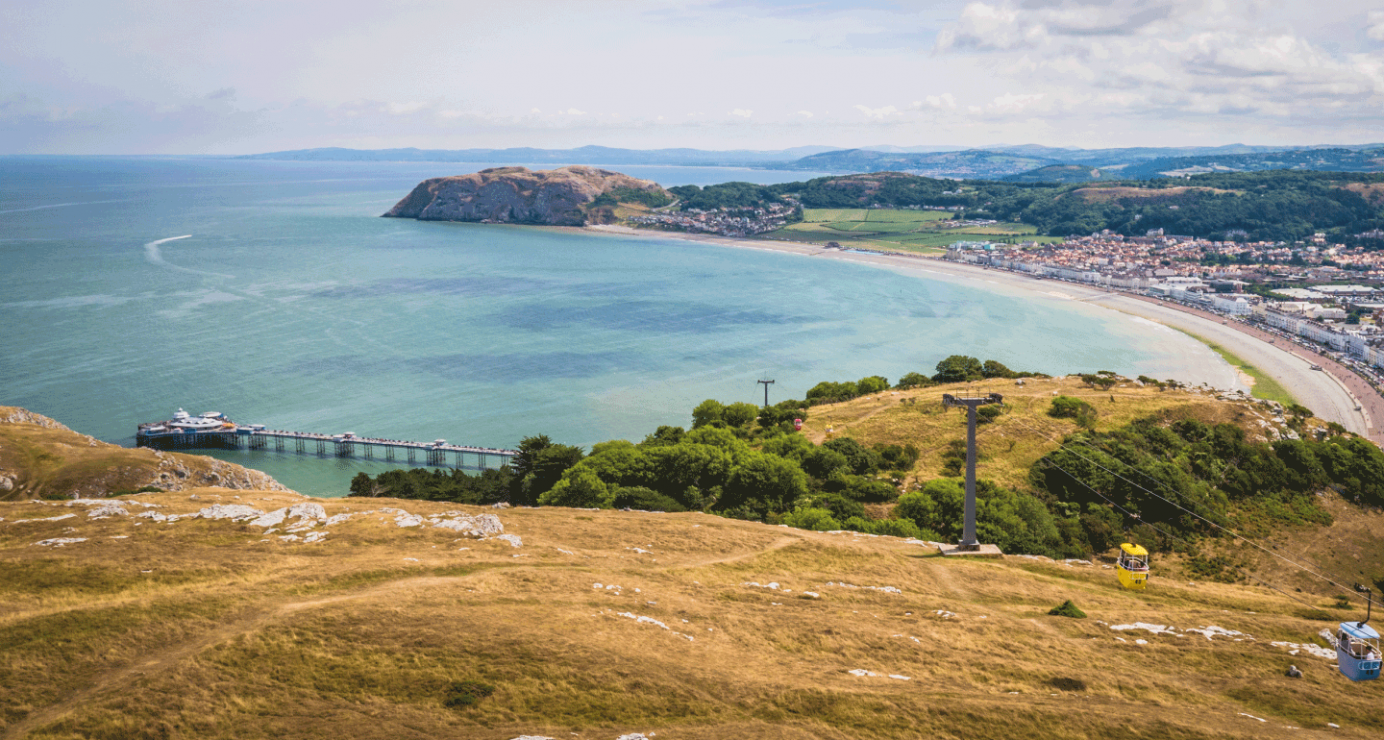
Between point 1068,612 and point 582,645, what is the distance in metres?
13.4

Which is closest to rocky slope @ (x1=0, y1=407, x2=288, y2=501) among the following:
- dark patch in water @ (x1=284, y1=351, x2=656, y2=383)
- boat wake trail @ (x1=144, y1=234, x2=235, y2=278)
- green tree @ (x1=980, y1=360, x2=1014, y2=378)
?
dark patch in water @ (x1=284, y1=351, x2=656, y2=383)

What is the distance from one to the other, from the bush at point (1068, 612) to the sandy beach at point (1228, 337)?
56.1 m

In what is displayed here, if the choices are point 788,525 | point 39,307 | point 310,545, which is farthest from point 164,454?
point 39,307

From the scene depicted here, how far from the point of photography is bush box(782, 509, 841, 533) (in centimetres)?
3281

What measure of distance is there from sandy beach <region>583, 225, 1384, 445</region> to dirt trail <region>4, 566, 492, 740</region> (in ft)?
234

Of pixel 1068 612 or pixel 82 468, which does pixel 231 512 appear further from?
pixel 1068 612

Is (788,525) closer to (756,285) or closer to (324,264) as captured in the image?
(756,285)

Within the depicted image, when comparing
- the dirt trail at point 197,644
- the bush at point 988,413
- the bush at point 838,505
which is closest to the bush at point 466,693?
the dirt trail at point 197,644

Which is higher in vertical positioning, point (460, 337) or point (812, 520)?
point (460, 337)

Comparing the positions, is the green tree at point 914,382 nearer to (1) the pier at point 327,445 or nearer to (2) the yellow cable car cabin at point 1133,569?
(1) the pier at point 327,445

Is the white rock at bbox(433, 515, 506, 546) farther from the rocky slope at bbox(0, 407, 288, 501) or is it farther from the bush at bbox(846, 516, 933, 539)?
the rocky slope at bbox(0, 407, 288, 501)

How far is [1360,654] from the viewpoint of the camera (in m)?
17.6

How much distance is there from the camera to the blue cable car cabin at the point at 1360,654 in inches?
689

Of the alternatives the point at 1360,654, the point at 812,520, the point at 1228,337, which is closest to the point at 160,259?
the point at 812,520
